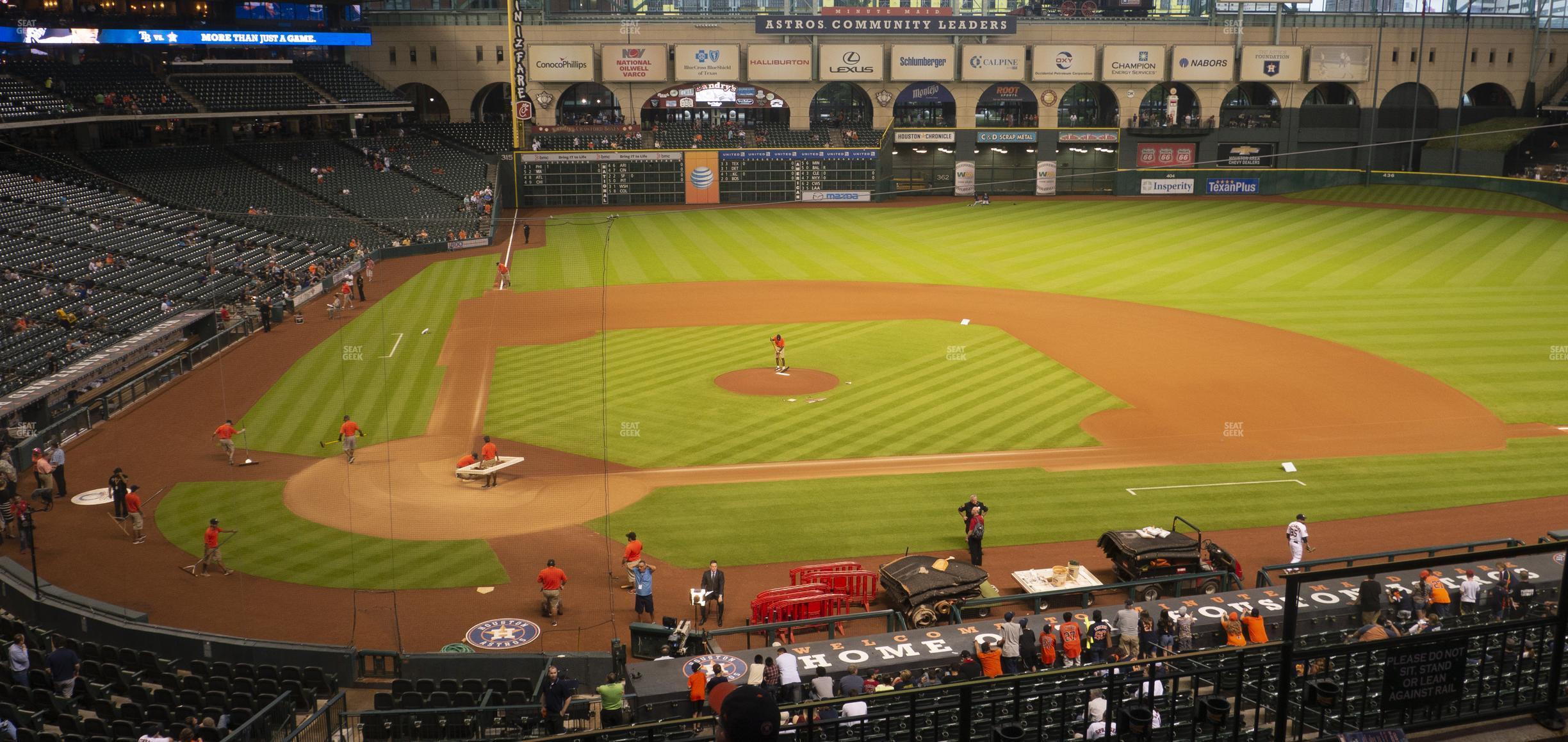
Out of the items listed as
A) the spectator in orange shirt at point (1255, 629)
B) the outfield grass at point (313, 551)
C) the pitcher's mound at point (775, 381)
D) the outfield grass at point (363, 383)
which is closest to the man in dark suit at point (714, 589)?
the outfield grass at point (313, 551)

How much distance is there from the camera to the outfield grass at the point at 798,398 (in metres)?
28.7

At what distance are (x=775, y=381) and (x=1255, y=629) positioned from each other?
19.4m

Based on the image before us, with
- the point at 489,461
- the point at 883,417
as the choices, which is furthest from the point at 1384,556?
the point at 489,461

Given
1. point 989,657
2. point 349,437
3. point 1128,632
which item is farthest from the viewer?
point 349,437

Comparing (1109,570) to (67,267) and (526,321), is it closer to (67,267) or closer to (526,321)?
(526,321)

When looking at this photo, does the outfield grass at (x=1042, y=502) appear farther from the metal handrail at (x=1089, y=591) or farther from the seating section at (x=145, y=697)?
the seating section at (x=145, y=697)

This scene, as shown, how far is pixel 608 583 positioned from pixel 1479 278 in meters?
42.9

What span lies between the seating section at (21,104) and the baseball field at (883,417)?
17181mm

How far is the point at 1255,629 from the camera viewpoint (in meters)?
16.7

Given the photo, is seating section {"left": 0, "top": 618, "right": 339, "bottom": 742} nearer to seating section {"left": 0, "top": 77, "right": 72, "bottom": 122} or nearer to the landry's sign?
the landry's sign

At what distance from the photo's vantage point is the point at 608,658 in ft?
56.8

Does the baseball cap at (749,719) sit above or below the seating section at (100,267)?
above

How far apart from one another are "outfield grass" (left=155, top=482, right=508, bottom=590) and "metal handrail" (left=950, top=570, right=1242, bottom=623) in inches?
343

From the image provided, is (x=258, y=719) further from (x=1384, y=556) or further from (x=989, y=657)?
(x=1384, y=556)
